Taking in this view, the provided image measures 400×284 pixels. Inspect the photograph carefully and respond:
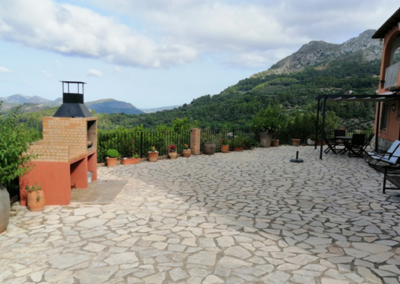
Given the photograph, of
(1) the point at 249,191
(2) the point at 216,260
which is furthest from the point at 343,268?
(1) the point at 249,191

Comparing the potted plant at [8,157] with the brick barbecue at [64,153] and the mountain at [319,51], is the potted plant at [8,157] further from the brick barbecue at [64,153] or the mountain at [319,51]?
the mountain at [319,51]

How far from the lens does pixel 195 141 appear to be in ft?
40.8

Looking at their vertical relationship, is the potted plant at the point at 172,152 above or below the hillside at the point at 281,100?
below

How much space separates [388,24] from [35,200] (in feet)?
51.1

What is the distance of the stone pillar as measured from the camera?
1238 centimetres

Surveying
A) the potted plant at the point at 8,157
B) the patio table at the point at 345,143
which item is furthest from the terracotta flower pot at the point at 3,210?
the patio table at the point at 345,143

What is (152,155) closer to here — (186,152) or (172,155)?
(172,155)

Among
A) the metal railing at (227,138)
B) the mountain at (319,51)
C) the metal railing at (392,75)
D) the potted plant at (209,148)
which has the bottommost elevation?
the potted plant at (209,148)

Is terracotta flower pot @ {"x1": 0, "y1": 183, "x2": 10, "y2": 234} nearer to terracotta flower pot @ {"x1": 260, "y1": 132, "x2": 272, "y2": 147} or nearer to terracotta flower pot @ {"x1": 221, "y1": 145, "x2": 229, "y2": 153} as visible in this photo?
terracotta flower pot @ {"x1": 221, "y1": 145, "x2": 229, "y2": 153}

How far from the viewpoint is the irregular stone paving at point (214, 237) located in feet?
10.4

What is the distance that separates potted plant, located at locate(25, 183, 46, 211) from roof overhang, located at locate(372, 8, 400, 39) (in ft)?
45.3

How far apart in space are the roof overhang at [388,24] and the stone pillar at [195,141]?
9423 millimetres

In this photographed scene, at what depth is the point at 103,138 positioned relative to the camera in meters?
10.8

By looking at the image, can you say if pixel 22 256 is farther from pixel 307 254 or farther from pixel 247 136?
pixel 247 136
